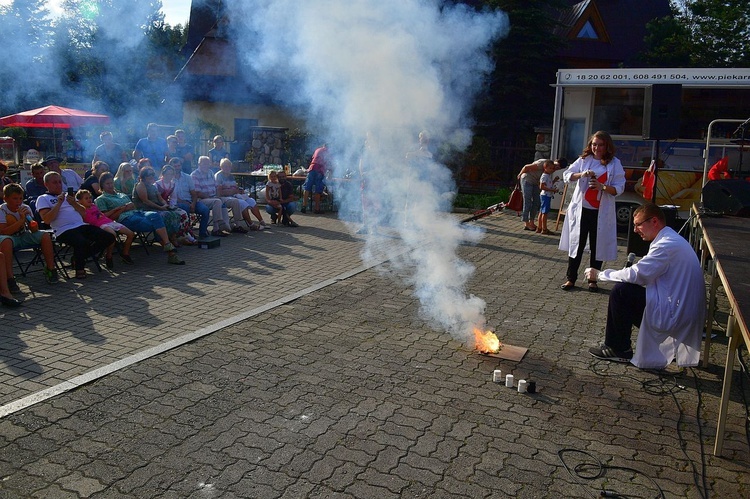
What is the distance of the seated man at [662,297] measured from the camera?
5102 mm

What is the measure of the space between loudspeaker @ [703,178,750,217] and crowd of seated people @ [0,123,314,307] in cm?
806

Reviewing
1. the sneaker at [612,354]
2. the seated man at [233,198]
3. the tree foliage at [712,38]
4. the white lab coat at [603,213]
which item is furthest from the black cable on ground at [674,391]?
the tree foliage at [712,38]

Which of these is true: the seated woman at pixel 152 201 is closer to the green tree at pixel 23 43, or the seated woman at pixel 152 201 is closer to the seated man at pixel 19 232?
the seated man at pixel 19 232

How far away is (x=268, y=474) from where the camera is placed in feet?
11.9

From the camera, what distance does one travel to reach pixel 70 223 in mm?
8125

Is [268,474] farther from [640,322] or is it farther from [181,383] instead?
[640,322]

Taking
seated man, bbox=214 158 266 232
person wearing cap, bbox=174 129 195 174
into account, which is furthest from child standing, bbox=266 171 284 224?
person wearing cap, bbox=174 129 195 174

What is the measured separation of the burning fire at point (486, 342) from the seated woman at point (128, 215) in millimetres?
5290

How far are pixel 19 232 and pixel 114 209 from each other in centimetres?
171

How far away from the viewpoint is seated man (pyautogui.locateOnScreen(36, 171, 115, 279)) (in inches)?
314

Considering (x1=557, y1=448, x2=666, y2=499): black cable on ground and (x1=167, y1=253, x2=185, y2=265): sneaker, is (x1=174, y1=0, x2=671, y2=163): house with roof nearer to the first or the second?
(x1=167, y1=253, x2=185, y2=265): sneaker

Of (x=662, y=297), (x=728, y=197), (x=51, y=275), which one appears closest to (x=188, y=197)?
(x=51, y=275)

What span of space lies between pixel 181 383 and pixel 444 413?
216cm

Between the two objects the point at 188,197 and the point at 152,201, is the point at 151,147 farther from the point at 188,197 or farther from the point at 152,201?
the point at 152,201
